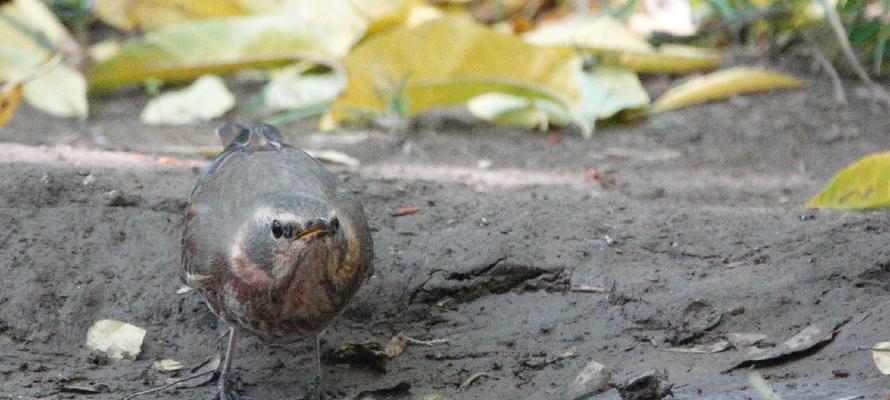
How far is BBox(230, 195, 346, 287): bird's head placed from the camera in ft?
12.7

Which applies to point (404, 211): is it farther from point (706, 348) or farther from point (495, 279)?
point (706, 348)

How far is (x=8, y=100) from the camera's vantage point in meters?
6.61

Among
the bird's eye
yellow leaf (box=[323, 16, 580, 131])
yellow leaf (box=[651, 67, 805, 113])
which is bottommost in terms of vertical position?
yellow leaf (box=[651, 67, 805, 113])

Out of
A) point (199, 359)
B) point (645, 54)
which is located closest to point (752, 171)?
point (645, 54)

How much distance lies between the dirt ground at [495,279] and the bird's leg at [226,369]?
0.08 metres

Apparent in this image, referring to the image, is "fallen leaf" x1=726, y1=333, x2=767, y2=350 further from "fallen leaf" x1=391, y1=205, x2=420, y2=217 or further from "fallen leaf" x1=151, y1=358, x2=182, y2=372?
"fallen leaf" x1=151, y1=358, x2=182, y2=372

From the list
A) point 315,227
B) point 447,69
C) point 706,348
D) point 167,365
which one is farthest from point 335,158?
point 706,348

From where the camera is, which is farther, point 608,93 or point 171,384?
point 608,93

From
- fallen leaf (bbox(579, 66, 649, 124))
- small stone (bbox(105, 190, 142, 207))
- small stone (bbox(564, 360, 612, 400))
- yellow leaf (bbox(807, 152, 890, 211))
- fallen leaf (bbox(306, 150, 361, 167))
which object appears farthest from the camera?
fallen leaf (bbox(579, 66, 649, 124))

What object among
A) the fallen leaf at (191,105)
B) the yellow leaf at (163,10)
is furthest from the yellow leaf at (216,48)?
the yellow leaf at (163,10)

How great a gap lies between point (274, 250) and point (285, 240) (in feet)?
0.27

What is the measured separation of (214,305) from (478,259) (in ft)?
3.39

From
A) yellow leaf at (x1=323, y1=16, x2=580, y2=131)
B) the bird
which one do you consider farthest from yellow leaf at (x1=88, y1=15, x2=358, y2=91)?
the bird

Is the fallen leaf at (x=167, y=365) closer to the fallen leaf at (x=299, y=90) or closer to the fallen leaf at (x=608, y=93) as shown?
the fallen leaf at (x=299, y=90)
